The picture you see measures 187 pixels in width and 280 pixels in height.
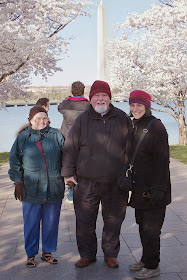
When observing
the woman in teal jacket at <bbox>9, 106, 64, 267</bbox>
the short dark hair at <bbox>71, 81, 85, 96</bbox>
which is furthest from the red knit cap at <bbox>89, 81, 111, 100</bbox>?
the short dark hair at <bbox>71, 81, 85, 96</bbox>

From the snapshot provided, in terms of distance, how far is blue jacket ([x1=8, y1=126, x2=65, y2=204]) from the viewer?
13.2ft

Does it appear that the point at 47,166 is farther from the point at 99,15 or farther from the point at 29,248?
the point at 99,15

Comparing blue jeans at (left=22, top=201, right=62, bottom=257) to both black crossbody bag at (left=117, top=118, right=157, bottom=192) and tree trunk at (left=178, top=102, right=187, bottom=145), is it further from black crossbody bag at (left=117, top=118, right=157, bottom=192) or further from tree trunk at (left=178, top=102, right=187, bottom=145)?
tree trunk at (left=178, top=102, right=187, bottom=145)

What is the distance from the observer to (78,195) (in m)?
4.07

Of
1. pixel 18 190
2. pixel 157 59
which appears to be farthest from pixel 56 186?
pixel 157 59

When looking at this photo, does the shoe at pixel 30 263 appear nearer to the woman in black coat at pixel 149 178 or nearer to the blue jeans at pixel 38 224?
the blue jeans at pixel 38 224

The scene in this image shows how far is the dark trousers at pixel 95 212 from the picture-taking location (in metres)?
4.00

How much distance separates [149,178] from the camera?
12.1ft

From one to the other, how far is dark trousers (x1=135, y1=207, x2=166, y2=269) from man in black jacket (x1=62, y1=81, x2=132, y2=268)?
33 cm

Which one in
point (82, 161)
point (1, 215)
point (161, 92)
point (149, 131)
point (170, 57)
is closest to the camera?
point (149, 131)

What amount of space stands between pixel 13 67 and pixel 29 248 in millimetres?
13465

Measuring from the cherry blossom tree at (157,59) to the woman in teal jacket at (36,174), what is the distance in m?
12.2

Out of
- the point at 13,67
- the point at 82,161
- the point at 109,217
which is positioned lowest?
the point at 109,217

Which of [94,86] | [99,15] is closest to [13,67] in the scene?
[99,15]
